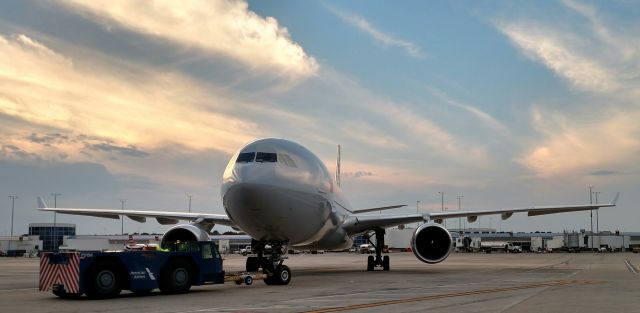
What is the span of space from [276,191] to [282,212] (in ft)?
2.99

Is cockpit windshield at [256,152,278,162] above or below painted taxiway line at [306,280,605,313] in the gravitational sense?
above

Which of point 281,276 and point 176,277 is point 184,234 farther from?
point 176,277

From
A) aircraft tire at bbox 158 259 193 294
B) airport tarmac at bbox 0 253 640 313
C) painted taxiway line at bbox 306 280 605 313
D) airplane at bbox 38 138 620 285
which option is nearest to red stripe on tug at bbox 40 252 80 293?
airport tarmac at bbox 0 253 640 313

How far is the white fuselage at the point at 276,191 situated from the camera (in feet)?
59.8

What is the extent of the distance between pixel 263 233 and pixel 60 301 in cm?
672

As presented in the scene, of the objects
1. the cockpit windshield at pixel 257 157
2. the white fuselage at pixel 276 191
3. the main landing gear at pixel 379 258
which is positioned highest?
the cockpit windshield at pixel 257 157

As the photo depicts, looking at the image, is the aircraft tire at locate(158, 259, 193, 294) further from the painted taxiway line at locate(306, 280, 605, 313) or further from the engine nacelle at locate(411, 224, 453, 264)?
the engine nacelle at locate(411, 224, 453, 264)

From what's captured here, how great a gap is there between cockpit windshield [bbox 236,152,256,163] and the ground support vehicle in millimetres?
2768

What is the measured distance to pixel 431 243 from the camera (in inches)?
1046

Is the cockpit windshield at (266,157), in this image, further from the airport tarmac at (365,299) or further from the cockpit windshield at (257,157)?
the airport tarmac at (365,299)

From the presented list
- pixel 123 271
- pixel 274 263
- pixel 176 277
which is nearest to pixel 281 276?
pixel 274 263

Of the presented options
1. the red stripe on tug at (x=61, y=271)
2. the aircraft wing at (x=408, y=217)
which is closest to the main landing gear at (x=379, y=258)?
the aircraft wing at (x=408, y=217)

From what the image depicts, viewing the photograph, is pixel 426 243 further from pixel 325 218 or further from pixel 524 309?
pixel 524 309

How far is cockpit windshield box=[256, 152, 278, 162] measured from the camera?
18.7 meters
